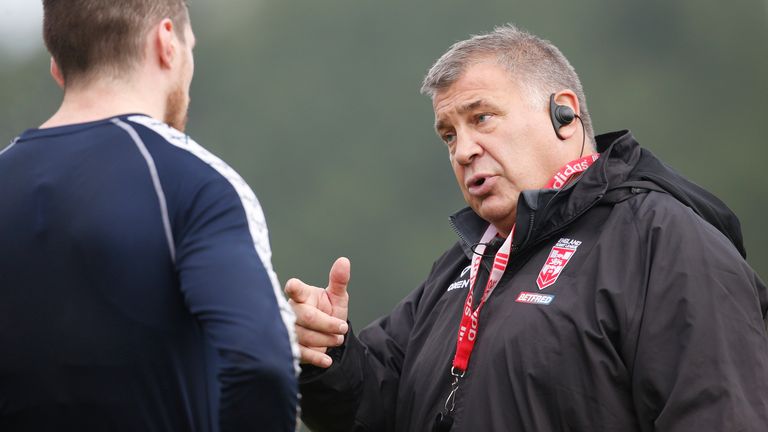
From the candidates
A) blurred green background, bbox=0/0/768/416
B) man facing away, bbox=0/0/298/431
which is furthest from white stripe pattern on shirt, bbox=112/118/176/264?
blurred green background, bbox=0/0/768/416

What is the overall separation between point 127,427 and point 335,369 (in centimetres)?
125

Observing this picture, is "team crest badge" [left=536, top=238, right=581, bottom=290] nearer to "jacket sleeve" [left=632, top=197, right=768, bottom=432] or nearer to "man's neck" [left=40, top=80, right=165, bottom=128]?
"jacket sleeve" [left=632, top=197, right=768, bottom=432]

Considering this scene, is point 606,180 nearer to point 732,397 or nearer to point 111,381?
point 732,397

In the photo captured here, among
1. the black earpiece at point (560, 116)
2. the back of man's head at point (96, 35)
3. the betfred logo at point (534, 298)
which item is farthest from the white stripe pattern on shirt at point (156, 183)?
the black earpiece at point (560, 116)

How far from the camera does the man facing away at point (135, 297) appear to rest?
224cm

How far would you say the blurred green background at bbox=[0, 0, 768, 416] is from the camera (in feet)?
62.2

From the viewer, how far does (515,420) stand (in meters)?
3.05

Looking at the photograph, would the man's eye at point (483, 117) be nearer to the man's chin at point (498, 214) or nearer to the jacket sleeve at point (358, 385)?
the man's chin at point (498, 214)

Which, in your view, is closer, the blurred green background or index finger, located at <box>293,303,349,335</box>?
index finger, located at <box>293,303,349,335</box>

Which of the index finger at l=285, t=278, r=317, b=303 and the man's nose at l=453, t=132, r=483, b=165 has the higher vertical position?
the man's nose at l=453, t=132, r=483, b=165

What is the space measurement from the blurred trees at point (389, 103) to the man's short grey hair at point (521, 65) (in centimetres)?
1278

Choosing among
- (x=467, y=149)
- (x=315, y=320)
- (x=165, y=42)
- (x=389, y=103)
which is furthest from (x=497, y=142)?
(x=389, y=103)

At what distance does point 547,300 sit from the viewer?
3.15m

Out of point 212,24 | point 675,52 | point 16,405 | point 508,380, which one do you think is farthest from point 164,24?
point 212,24
